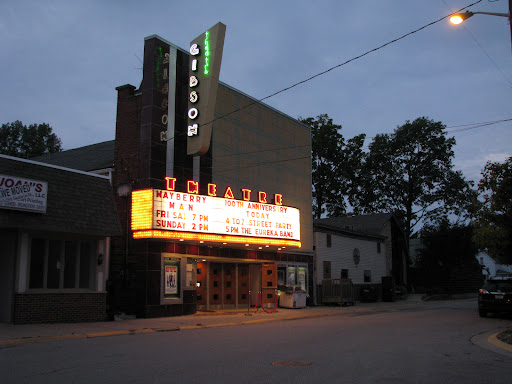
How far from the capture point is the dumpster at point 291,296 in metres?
27.1

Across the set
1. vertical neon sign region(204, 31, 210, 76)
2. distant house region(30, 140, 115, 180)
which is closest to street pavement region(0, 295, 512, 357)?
distant house region(30, 140, 115, 180)

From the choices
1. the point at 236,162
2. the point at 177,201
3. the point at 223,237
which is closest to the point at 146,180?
the point at 177,201

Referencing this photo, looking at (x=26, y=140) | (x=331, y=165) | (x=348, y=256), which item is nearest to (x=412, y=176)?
(x=331, y=165)

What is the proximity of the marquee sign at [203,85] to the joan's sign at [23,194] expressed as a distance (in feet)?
22.7

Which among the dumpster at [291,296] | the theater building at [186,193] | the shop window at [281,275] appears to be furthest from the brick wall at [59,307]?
the shop window at [281,275]

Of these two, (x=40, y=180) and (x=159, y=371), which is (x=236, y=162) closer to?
(x=40, y=180)

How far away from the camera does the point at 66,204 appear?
17250mm

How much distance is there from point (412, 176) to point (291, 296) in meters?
35.5

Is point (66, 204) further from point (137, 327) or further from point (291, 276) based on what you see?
point (291, 276)

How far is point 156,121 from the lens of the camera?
69.6 feet

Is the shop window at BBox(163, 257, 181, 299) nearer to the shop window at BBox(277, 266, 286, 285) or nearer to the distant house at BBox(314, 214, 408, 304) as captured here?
the shop window at BBox(277, 266, 286, 285)

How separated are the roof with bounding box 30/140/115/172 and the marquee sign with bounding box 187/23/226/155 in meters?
4.15

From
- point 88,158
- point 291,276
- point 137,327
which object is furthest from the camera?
point 291,276

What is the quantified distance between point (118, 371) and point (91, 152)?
2078 centimetres
